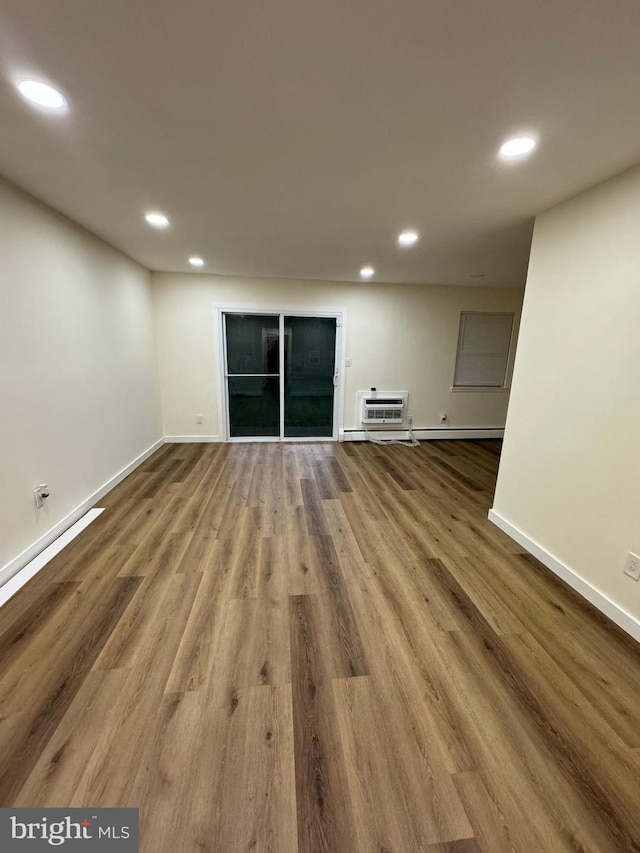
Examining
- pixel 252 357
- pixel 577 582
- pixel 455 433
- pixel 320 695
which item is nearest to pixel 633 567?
pixel 577 582

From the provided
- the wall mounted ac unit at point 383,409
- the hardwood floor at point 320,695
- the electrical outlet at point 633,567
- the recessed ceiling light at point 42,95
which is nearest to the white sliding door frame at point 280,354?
the wall mounted ac unit at point 383,409

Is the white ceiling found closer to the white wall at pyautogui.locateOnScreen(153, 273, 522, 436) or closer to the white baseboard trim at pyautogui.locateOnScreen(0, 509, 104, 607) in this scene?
the white wall at pyautogui.locateOnScreen(153, 273, 522, 436)

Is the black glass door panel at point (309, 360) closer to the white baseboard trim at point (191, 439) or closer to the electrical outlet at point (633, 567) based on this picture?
the white baseboard trim at point (191, 439)

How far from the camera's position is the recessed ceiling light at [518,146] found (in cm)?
146

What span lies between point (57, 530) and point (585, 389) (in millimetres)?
3690

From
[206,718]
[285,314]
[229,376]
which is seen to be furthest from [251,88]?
[229,376]

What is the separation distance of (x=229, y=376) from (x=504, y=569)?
399 cm

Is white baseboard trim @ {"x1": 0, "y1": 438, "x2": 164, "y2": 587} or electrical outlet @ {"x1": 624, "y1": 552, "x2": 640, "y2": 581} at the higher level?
electrical outlet @ {"x1": 624, "y1": 552, "x2": 640, "y2": 581}

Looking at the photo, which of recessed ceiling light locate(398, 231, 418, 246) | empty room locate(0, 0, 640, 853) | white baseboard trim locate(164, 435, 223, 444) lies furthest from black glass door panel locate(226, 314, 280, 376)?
recessed ceiling light locate(398, 231, 418, 246)

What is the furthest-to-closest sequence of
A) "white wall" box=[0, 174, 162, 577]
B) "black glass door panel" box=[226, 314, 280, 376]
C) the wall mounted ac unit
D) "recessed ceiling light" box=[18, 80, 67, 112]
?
the wall mounted ac unit
"black glass door panel" box=[226, 314, 280, 376]
"white wall" box=[0, 174, 162, 577]
"recessed ceiling light" box=[18, 80, 67, 112]

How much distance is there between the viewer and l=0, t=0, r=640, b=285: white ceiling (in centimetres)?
94

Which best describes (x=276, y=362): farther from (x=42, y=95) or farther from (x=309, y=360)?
(x=42, y=95)

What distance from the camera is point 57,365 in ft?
7.82

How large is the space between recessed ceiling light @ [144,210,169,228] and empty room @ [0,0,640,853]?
0.12ft
